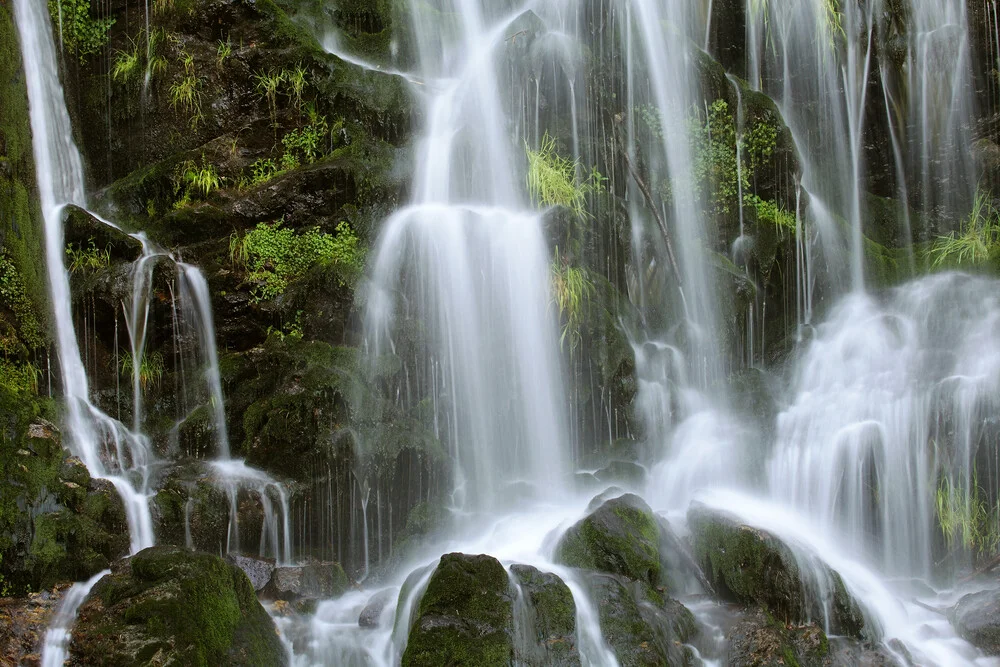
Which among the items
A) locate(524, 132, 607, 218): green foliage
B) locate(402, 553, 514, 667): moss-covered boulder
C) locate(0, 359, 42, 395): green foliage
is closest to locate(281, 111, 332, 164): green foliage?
locate(524, 132, 607, 218): green foliage

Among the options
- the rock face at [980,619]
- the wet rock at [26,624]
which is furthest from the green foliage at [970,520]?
the wet rock at [26,624]

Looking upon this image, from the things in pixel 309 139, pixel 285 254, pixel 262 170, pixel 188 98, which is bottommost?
pixel 285 254

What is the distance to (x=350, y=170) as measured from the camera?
1009 cm

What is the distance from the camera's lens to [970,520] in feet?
27.4

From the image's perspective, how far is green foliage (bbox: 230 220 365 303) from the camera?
31.4ft

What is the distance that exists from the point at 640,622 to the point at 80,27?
400 inches

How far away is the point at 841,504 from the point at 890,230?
17.4ft

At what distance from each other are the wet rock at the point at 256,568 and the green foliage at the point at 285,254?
3.14 m

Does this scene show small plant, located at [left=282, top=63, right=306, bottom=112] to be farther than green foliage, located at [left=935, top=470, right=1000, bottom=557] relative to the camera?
Yes

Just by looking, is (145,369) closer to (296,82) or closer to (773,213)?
(296,82)

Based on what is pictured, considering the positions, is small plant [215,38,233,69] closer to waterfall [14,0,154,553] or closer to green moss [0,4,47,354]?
waterfall [14,0,154,553]

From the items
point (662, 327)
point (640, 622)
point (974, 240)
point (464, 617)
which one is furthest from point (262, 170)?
point (974, 240)

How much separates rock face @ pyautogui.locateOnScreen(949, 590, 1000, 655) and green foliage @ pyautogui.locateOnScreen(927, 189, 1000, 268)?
5.40 m

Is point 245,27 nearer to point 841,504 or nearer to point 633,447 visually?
point 633,447
